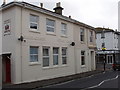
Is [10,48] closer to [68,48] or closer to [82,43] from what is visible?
[68,48]

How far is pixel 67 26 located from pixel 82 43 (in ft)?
13.1

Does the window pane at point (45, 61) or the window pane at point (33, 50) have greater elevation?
the window pane at point (33, 50)

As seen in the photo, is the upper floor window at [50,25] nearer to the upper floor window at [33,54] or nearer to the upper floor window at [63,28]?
the upper floor window at [63,28]

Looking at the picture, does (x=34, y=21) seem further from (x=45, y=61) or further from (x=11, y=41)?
(x=45, y=61)

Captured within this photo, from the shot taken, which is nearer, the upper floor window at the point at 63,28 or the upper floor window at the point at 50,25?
the upper floor window at the point at 50,25

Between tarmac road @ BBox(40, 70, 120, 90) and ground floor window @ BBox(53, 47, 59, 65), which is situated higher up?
ground floor window @ BBox(53, 47, 59, 65)

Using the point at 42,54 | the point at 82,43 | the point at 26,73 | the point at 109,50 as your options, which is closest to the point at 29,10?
the point at 42,54

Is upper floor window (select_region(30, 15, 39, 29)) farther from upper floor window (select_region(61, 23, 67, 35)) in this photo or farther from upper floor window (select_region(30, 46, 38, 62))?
upper floor window (select_region(61, 23, 67, 35))

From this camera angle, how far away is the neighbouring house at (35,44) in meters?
13.8

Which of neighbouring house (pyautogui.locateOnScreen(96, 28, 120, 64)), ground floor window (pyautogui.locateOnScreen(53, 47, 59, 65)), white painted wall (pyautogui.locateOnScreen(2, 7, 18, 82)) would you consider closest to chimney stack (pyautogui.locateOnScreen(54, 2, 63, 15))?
ground floor window (pyautogui.locateOnScreen(53, 47, 59, 65))

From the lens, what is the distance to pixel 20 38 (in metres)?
13.7

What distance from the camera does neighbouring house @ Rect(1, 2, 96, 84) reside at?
45.2 ft

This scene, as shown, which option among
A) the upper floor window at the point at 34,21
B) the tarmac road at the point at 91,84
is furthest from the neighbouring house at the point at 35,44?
the tarmac road at the point at 91,84

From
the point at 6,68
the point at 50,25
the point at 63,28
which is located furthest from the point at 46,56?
the point at 63,28
